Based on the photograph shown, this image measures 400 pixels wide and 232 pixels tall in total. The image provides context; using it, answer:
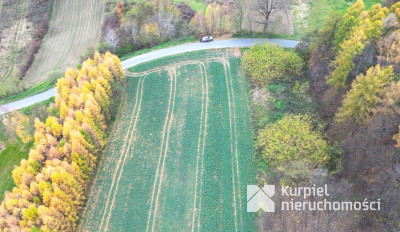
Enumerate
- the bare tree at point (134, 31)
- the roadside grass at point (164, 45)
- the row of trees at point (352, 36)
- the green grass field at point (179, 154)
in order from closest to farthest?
the green grass field at point (179, 154), the row of trees at point (352, 36), the roadside grass at point (164, 45), the bare tree at point (134, 31)

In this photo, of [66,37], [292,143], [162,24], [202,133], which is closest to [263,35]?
[162,24]

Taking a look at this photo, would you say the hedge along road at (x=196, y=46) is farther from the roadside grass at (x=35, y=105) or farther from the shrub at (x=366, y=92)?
the shrub at (x=366, y=92)

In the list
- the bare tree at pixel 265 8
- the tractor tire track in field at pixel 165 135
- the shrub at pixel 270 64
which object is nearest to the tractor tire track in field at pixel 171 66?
the tractor tire track in field at pixel 165 135

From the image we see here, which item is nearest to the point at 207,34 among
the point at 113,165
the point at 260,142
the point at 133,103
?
the point at 133,103

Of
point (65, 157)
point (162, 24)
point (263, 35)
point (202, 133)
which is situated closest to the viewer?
point (65, 157)

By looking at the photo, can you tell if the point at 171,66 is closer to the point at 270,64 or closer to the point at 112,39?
the point at 112,39

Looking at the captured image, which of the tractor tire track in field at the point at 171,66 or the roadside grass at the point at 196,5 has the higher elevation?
the roadside grass at the point at 196,5

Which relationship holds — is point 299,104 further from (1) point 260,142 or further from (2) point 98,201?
(2) point 98,201

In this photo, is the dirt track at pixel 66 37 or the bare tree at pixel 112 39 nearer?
the bare tree at pixel 112 39
